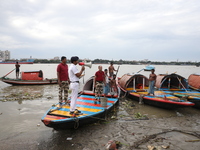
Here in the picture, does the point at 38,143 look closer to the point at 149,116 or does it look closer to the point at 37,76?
the point at 149,116

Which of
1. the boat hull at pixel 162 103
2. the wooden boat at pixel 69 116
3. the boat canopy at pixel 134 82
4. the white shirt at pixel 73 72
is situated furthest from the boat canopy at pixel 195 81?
the white shirt at pixel 73 72

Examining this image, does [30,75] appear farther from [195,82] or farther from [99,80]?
[195,82]

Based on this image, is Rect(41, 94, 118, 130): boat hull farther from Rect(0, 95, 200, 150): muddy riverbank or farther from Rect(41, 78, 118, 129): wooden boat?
Rect(0, 95, 200, 150): muddy riverbank

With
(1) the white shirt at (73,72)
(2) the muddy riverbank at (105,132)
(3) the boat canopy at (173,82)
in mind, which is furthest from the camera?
(3) the boat canopy at (173,82)

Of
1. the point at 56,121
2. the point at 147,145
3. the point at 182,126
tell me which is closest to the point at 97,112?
the point at 56,121

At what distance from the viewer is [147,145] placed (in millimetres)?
5125

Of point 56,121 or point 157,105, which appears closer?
point 56,121

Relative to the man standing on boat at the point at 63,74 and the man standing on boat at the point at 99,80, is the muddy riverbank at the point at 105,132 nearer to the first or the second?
the man standing on boat at the point at 99,80

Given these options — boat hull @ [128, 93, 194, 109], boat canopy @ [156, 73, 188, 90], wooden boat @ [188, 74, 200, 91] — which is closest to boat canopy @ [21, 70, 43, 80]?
boat hull @ [128, 93, 194, 109]

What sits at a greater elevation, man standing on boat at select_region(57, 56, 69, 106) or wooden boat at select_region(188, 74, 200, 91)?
man standing on boat at select_region(57, 56, 69, 106)

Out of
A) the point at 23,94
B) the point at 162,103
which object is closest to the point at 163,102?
the point at 162,103

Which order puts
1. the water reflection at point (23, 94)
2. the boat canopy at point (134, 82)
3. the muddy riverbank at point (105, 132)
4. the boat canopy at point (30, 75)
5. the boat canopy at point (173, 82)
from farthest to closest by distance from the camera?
the boat canopy at point (30, 75)
the boat canopy at point (173, 82)
the boat canopy at point (134, 82)
the water reflection at point (23, 94)
the muddy riverbank at point (105, 132)

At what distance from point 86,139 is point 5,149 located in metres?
2.49

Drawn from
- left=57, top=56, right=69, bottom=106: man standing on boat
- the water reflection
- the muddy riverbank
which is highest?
left=57, top=56, right=69, bottom=106: man standing on boat
